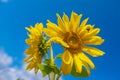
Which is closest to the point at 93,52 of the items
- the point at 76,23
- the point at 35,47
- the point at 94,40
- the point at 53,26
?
the point at 94,40

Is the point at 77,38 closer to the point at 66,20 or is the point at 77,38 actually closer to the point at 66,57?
the point at 66,20

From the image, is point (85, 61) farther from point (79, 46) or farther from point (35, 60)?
point (35, 60)

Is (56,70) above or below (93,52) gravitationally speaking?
below

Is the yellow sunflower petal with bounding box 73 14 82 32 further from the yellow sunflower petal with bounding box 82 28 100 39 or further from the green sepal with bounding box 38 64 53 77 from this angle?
the green sepal with bounding box 38 64 53 77

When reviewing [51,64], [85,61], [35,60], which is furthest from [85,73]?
[35,60]

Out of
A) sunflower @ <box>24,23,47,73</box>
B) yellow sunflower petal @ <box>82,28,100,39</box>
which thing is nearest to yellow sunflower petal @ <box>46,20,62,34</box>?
yellow sunflower petal @ <box>82,28,100,39</box>
